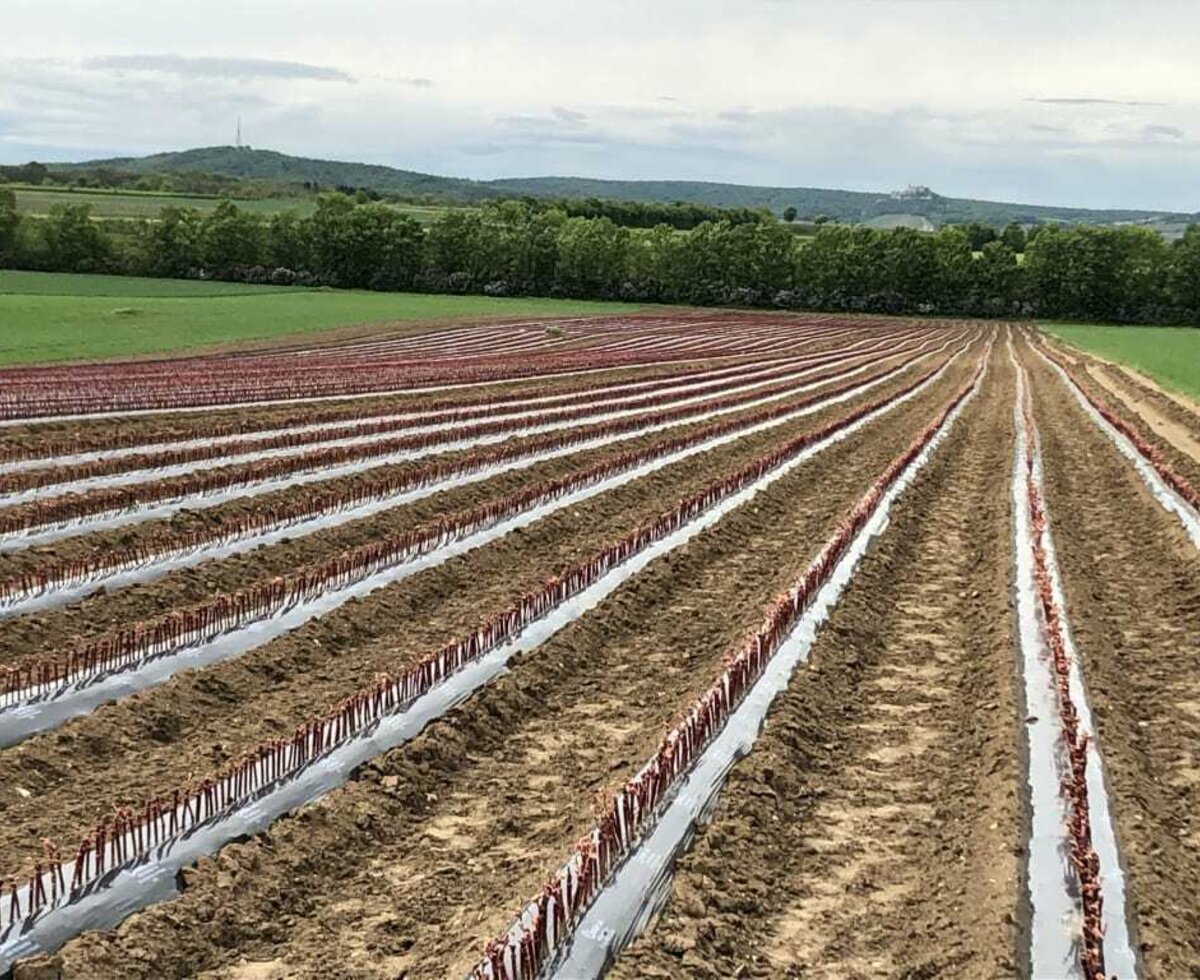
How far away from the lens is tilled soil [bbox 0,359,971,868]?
6.76 meters

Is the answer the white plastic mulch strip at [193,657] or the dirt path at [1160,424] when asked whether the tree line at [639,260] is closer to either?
the dirt path at [1160,424]

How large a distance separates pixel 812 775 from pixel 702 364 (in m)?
33.7

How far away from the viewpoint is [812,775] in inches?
302

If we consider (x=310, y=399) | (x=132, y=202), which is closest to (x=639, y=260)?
(x=310, y=399)

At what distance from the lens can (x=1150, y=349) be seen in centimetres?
4938

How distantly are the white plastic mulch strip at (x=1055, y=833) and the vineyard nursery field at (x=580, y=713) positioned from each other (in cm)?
3

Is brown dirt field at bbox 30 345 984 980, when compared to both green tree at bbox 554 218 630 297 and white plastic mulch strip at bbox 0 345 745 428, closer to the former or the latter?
white plastic mulch strip at bbox 0 345 745 428

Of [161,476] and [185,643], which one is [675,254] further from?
[185,643]

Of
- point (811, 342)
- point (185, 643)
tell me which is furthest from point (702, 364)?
point (185, 643)

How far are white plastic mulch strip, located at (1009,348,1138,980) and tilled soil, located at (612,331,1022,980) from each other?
4.9 inches

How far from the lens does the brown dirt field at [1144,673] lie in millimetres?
6129

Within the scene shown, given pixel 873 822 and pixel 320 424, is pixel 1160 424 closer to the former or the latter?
pixel 320 424

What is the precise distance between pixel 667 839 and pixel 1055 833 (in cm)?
224

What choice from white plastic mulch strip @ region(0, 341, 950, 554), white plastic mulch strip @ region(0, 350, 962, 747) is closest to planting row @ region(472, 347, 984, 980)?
white plastic mulch strip @ region(0, 350, 962, 747)
